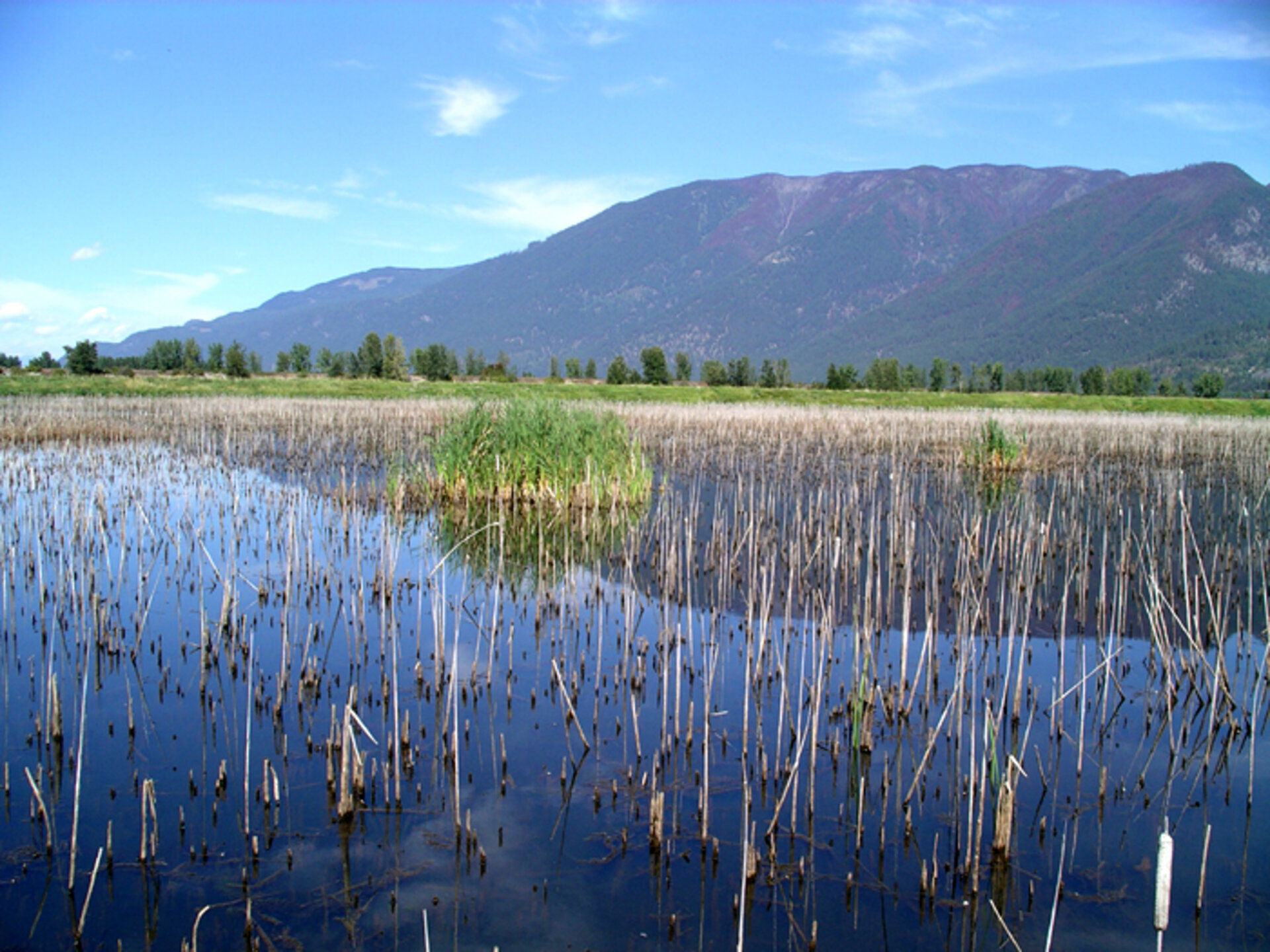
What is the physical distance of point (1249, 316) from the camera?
171 meters

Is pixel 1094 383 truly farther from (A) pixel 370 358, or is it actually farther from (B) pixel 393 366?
(A) pixel 370 358

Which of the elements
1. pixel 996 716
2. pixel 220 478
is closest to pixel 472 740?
pixel 996 716

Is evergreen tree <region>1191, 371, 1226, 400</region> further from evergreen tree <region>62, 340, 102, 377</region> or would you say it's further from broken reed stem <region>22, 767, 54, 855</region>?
broken reed stem <region>22, 767, 54, 855</region>

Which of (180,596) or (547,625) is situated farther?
(180,596)

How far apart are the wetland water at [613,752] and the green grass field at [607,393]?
99.6 feet

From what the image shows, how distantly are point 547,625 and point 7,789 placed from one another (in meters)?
4.01

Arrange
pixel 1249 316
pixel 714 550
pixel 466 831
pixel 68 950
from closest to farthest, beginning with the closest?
pixel 68 950
pixel 466 831
pixel 714 550
pixel 1249 316

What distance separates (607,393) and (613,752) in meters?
41.5

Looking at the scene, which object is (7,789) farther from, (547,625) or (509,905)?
(547,625)

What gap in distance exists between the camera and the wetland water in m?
3.88

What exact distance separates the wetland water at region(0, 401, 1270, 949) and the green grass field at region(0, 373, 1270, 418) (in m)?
30.4

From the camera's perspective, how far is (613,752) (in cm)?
536

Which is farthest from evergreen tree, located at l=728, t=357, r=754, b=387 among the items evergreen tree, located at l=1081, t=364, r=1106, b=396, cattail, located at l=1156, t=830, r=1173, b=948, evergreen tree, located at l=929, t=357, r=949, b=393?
cattail, located at l=1156, t=830, r=1173, b=948

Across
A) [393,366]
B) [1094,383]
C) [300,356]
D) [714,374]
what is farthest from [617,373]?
[1094,383]
